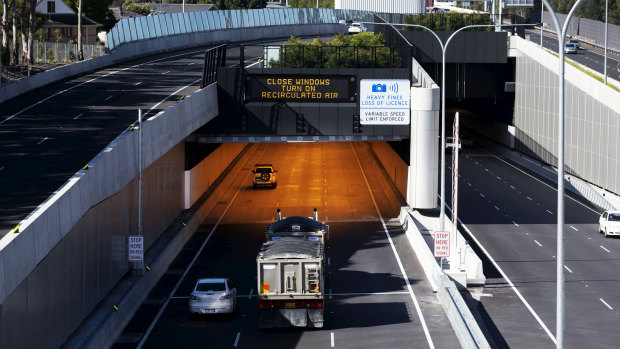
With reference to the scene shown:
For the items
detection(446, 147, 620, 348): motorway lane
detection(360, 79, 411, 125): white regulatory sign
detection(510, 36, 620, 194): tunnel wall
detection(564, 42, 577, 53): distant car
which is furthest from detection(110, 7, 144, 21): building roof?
detection(360, 79, 411, 125): white regulatory sign

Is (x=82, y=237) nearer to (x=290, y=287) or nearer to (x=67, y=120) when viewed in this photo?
(x=290, y=287)

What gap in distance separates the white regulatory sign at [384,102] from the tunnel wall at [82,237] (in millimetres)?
10467

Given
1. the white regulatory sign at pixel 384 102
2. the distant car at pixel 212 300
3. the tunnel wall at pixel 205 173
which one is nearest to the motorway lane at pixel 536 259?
the white regulatory sign at pixel 384 102

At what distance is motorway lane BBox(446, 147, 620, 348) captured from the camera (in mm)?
32531

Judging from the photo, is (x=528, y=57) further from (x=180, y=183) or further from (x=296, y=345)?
(x=296, y=345)

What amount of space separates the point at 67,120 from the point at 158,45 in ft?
150

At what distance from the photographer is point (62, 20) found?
11706 cm

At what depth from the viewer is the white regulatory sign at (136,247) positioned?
35031 millimetres

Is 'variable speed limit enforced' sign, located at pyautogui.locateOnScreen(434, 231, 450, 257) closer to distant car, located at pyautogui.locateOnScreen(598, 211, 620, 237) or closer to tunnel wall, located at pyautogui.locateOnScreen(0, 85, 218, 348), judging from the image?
tunnel wall, located at pyautogui.locateOnScreen(0, 85, 218, 348)

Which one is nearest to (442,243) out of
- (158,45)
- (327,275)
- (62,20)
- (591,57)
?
(327,275)

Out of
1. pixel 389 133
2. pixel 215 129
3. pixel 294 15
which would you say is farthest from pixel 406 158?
pixel 294 15

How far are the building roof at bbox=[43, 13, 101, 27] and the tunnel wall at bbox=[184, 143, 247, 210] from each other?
41.2 m

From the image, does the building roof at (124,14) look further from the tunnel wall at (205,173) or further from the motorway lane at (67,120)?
the tunnel wall at (205,173)

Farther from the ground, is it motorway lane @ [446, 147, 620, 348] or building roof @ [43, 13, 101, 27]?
Answer: building roof @ [43, 13, 101, 27]
